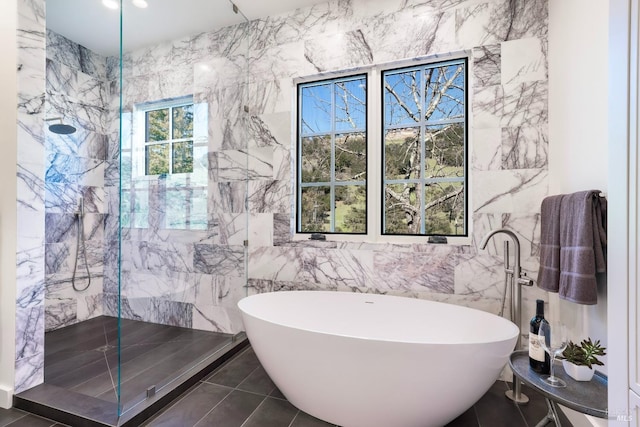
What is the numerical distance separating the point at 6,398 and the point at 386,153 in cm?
303

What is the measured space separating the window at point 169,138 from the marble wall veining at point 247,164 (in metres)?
0.13

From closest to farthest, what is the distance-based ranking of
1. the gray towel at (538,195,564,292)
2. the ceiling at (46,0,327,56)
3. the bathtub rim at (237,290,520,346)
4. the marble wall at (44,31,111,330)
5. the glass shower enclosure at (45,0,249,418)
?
the bathtub rim at (237,290,520,346) → the gray towel at (538,195,564,292) → the glass shower enclosure at (45,0,249,418) → the ceiling at (46,0,327,56) → the marble wall at (44,31,111,330)

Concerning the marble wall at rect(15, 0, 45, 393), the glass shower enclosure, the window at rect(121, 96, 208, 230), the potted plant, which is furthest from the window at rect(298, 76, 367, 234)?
the marble wall at rect(15, 0, 45, 393)

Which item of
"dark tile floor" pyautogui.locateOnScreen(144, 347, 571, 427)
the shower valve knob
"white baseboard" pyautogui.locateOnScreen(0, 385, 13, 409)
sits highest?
the shower valve knob

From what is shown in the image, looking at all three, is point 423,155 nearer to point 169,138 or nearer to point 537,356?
point 537,356

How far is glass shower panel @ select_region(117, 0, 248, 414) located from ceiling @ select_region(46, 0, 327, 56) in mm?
12

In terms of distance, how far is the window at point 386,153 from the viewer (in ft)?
7.75

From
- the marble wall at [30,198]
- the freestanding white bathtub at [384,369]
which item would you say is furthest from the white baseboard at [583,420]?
the marble wall at [30,198]

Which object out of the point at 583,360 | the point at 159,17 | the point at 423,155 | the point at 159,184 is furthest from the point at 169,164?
the point at 583,360

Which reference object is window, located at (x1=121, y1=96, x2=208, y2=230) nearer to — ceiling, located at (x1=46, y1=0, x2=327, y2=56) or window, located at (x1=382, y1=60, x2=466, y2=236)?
ceiling, located at (x1=46, y1=0, x2=327, y2=56)

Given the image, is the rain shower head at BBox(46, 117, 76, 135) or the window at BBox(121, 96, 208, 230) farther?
the rain shower head at BBox(46, 117, 76, 135)

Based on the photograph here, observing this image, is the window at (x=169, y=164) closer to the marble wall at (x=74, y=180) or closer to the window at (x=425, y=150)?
the marble wall at (x=74, y=180)

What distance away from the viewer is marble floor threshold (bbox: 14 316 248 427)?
5.46 ft

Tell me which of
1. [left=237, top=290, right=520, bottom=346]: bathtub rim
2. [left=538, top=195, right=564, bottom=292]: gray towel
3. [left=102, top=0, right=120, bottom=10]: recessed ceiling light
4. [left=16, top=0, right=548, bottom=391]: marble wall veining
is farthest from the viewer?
[left=102, top=0, right=120, bottom=10]: recessed ceiling light
